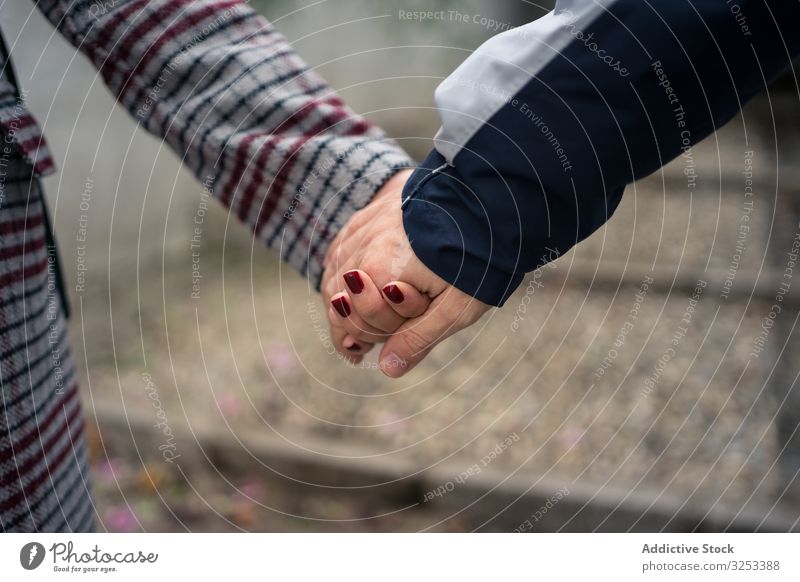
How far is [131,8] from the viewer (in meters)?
0.55

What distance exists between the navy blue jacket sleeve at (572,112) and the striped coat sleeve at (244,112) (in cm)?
10

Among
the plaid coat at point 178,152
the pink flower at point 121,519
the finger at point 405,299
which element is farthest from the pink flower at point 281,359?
the finger at point 405,299

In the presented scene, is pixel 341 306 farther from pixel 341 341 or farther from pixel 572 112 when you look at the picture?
pixel 572 112

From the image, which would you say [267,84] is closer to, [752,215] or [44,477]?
[44,477]

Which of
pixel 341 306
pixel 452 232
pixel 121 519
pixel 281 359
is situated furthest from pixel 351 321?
pixel 281 359

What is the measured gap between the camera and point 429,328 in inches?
22.0

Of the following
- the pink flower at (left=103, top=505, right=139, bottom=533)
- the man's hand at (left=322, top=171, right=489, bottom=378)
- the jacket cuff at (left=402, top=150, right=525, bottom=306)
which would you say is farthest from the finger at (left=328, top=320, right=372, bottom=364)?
Answer: the pink flower at (left=103, top=505, right=139, bottom=533)

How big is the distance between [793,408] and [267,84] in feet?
3.60

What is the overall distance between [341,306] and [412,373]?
89cm

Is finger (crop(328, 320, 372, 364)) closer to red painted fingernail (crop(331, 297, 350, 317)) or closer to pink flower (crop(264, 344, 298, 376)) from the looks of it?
red painted fingernail (crop(331, 297, 350, 317))

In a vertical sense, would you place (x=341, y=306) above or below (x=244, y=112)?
below

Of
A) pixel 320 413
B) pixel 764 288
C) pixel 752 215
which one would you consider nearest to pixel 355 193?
pixel 320 413

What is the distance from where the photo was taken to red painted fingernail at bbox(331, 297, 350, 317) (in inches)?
23.2
